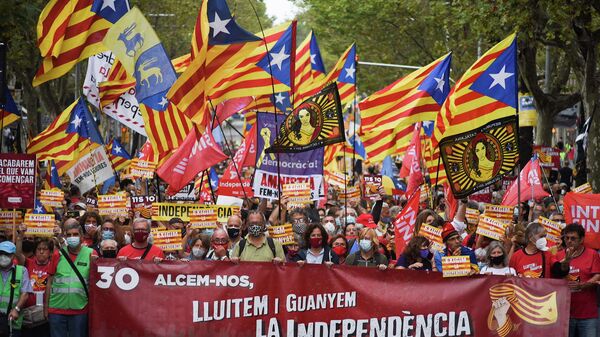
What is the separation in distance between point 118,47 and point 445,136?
Result: 4.48m

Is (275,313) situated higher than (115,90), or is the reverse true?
(115,90)

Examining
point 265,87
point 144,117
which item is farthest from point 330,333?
point 144,117

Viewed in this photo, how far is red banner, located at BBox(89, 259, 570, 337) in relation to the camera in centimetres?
1231

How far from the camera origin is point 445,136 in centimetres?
1538

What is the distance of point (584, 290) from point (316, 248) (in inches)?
106

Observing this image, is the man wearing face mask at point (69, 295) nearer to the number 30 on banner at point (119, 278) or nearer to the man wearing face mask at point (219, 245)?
the number 30 on banner at point (119, 278)

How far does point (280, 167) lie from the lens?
17797 millimetres

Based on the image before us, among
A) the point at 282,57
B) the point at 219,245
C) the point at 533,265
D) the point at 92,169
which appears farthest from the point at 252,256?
the point at 92,169

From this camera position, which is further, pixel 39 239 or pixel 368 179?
pixel 368 179

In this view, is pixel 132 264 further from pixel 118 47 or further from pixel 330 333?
pixel 118 47

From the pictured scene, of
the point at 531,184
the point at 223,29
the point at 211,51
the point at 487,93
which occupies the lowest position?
the point at 531,184

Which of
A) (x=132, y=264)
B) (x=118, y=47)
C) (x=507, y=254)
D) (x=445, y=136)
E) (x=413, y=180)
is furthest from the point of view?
(x=413, y=180)

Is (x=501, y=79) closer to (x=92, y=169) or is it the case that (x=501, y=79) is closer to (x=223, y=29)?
(x=223, y=29)

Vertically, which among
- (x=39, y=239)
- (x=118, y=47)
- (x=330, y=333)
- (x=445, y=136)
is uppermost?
(x=118, y=47)
